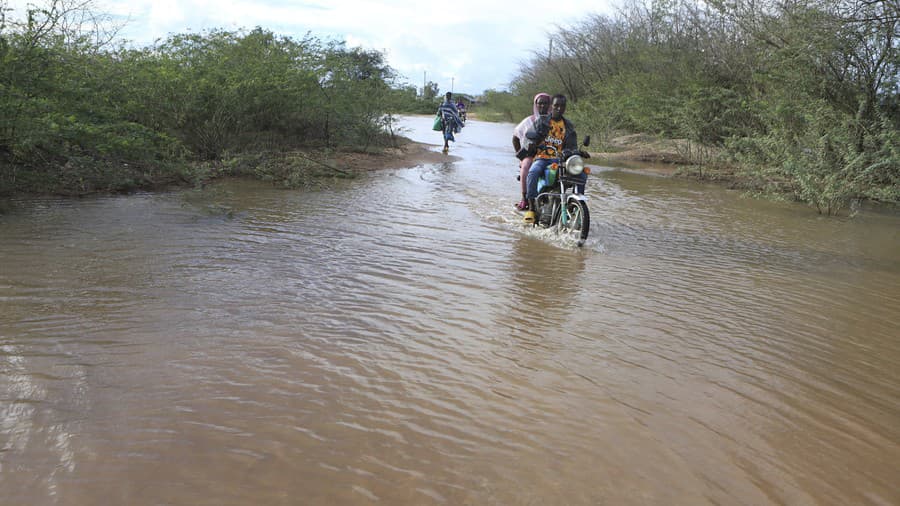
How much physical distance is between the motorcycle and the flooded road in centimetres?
35

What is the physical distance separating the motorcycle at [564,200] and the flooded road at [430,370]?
0.35 m

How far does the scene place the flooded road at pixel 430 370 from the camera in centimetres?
251

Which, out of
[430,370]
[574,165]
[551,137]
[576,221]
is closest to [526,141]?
[551,137]

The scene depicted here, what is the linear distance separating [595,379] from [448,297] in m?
1.66

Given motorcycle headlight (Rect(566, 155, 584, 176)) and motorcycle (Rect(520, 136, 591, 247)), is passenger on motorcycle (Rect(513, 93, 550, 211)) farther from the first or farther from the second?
motorcycle headlight (Rect(566, 155, 584, 176))

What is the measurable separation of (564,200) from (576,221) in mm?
397

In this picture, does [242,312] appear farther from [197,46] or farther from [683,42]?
[683,42]

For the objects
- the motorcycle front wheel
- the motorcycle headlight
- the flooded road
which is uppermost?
the motorcycle headlight

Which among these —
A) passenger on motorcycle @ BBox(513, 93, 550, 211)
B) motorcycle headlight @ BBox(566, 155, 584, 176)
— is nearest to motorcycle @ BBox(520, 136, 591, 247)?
motorcycle headlight @ BBox(566, 155, 584, 176)

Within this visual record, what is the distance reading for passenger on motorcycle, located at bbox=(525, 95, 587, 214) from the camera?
7.75 metres

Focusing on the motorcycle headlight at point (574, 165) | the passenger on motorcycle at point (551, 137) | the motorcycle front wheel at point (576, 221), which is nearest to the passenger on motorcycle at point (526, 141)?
the passenger on motorcycle at point (551, 137)

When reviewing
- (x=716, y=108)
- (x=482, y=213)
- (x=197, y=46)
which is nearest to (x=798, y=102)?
(x=716, y=108)

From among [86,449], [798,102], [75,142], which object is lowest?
[86,449]

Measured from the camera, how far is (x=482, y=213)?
9.10 meters
